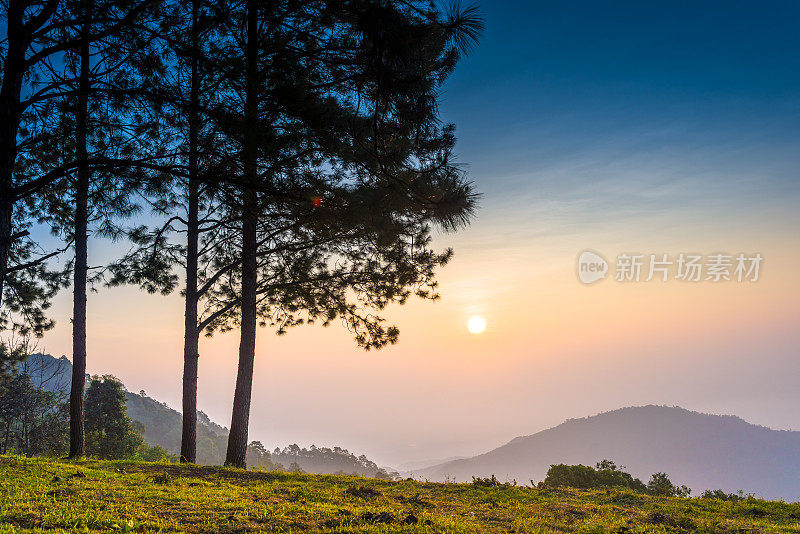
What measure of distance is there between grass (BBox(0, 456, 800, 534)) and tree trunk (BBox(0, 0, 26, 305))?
318cm

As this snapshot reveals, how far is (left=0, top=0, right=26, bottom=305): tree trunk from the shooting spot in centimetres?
670

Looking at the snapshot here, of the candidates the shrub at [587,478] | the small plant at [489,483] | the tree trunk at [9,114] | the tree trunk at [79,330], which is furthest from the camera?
the tree trunk at [79,330]

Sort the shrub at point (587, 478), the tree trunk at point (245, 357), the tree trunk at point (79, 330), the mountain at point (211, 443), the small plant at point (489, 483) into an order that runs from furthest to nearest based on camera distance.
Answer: the mountain at point (211, 443) → the tree trunk at point (79, 330) → the tree trunk at point (245, 357) → the shrub at point (587, 478) → the small plant at point (489, 483)

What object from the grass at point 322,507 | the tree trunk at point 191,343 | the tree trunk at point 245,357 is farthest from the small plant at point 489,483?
the tree trunk at point 191,343

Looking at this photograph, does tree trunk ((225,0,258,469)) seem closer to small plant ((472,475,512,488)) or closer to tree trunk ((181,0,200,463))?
tree trunk ((181,0,200,463))

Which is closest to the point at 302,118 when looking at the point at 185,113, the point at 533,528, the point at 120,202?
the point at 185,113

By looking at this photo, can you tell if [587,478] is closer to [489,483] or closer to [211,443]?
[489,483]

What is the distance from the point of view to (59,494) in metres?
5.84

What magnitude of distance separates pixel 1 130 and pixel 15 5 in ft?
6.58

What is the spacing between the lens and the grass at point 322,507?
4758mm

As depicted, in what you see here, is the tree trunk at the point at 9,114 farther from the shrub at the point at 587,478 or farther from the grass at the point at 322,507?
the shrub at the point at 587,478

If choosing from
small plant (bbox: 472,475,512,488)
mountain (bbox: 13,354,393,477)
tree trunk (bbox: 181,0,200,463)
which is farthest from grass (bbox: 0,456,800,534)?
mountain (bbox: 13,354,393,477)

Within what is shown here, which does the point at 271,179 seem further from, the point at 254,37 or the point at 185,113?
the point at 254,37

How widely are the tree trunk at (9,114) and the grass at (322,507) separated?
318cm
